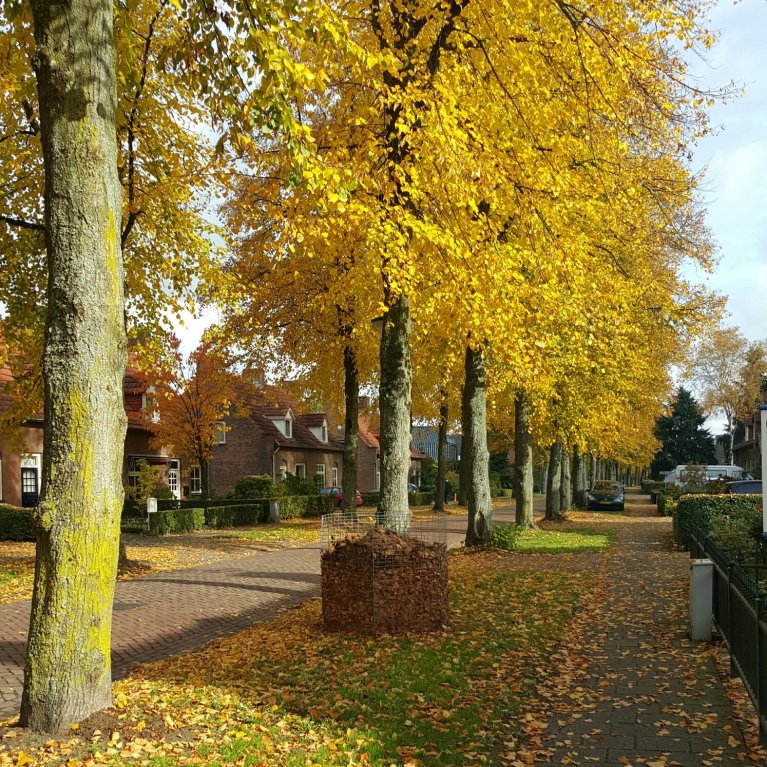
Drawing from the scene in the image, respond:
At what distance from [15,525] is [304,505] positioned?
47.7ft

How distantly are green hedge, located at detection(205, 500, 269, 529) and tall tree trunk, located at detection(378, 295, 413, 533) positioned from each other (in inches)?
679

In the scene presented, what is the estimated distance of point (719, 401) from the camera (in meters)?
67.0

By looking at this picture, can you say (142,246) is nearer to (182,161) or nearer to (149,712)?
(182,161)

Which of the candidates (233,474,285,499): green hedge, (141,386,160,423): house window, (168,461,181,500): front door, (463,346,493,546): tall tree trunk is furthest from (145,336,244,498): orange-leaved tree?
(463,346,493,546): tall tree trunk

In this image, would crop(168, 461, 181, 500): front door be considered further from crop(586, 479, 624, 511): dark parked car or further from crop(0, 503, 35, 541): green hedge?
crop(586, 479, 624, 511): dark parked car

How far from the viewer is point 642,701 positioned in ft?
21.4

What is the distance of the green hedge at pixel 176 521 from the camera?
2392 cm

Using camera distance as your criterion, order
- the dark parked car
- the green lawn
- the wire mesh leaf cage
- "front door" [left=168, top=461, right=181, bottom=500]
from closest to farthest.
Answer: the wire mesh leaf cage, the green lawn, the dark parked car, "front door" [left=168, top=461, right=181, bottom=500]

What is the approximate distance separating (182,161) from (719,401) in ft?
204

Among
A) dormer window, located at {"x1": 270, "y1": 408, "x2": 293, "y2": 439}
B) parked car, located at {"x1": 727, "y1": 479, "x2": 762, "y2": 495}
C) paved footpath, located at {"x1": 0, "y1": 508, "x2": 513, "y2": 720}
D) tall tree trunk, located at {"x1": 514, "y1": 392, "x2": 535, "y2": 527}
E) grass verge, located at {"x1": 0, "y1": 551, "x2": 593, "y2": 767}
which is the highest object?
dormer window, located at {"x1": 270, "y1": 408, "x2": 293, "y2": 439}

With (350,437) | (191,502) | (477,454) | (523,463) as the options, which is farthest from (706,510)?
(191,502)

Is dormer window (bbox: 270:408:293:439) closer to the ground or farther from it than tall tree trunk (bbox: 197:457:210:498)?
farther from it

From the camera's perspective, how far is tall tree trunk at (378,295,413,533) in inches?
417

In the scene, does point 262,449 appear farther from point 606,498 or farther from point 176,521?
point 176,521
